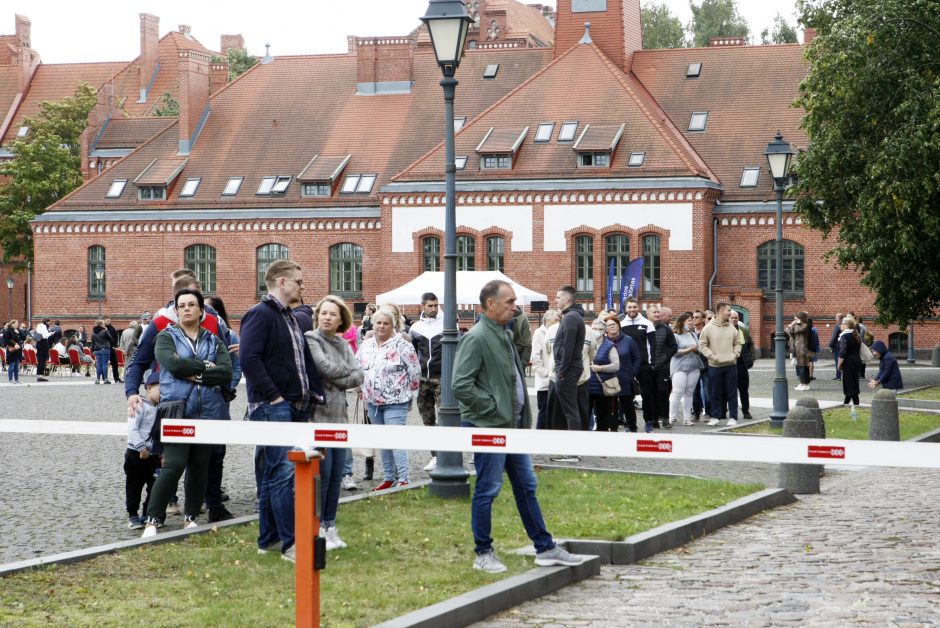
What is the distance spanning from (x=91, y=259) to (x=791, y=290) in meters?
26.8

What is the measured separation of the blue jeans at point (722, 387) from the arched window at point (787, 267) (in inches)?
1095

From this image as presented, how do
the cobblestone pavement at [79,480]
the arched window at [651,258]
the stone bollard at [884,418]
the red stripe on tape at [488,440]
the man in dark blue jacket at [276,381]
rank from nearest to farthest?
the red stripe on tape at [488,440] → the man in dark blue jacket at [276,381] → the cobblestone pavement at [79,480] → the stone bollard at [884,418] → the arched window at [651,258]

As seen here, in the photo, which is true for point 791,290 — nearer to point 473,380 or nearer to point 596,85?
point 596,85

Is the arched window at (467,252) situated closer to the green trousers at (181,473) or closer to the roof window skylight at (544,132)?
the roof window skylight at (544,132)

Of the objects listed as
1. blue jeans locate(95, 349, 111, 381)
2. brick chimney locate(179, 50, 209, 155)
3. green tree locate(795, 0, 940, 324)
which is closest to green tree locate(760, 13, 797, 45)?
brick chimney locate(179, 50, 209, 155)

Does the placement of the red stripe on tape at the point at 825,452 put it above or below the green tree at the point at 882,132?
below

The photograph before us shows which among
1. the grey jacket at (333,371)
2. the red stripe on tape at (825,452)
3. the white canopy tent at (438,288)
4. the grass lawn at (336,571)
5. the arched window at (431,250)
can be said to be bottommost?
the grass lawn at (336,571)

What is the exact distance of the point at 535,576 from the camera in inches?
323

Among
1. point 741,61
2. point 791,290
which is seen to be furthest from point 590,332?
point 741,61

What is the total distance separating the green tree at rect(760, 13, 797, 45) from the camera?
69375mm

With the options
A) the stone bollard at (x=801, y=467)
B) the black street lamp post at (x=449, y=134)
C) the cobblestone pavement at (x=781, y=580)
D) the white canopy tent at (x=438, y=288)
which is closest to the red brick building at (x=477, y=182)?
the white canopy tent at (x=438, y=288)

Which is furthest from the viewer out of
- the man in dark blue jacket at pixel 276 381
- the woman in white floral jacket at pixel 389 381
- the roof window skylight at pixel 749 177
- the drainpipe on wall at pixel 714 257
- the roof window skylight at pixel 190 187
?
the roof window skylight at pixel 190 187

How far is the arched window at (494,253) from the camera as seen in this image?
48469mm

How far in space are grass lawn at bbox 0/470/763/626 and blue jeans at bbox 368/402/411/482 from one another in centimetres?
93
